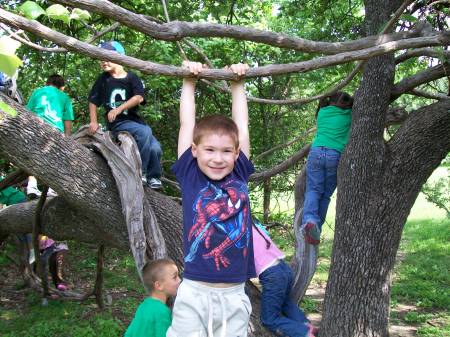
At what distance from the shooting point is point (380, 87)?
11.9 feet

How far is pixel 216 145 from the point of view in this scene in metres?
2.18

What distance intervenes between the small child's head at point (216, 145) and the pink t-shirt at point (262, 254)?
114 cm

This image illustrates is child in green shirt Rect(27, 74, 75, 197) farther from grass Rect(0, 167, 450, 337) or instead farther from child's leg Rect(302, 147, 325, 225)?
child's leg Rect(302, 147, 325, 225)

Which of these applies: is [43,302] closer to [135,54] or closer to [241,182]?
[135,54]

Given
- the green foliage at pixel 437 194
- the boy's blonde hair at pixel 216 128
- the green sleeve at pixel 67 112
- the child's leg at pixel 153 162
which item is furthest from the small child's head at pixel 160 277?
the green foliage at pixel 437 194

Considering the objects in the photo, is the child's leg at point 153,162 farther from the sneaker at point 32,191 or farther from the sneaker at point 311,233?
the sneaker at point 32,191

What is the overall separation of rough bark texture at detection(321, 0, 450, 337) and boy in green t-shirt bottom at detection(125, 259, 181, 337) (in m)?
1.21

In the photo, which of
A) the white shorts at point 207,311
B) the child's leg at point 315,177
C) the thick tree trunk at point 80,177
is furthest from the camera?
the child's leg at point 315,177

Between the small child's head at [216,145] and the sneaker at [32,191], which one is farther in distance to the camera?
the sneaker at [32,191]

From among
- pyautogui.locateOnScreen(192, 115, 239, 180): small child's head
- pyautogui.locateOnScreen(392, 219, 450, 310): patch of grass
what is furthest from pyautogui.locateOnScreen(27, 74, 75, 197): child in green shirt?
pyautogui.locateOnScreen(392, 219, 450, 310): patch of grass

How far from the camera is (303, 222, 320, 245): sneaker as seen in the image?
374 cm

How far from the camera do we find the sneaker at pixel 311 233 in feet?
12.3

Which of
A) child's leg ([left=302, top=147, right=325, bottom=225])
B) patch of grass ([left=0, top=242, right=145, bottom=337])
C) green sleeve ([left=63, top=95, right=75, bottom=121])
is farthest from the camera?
patch of grass ([left=0, top=242, right=145, bottom=337])

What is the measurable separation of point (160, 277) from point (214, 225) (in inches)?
36.7
